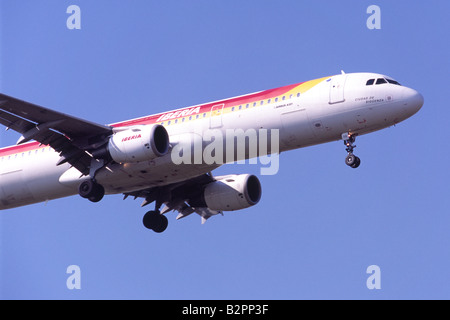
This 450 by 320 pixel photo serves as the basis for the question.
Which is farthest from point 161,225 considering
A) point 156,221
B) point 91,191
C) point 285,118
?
point 285,118

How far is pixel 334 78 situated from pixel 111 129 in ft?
36.2

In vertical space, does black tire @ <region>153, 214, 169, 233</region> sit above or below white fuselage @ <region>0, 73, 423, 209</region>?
below

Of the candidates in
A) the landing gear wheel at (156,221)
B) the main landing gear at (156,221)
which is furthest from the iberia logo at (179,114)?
the landing gear wheel at (156,221)

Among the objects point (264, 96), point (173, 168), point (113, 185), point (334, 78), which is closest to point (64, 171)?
point (113, 185)

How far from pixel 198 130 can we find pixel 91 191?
19.8 feet

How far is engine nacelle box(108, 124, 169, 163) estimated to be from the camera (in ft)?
142

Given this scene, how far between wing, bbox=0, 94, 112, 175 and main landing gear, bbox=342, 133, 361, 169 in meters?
11.4

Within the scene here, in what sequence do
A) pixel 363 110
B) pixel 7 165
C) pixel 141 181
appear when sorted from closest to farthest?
1. pixel 363 110
2. pixel 141 181
3. pixel 7 165

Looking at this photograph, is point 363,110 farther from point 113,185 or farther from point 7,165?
point 7,165

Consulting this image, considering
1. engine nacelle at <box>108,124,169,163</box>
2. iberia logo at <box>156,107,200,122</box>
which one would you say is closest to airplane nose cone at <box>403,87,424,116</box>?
iberia logo at <box>156,107,200,122</box>

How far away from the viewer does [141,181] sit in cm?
4606

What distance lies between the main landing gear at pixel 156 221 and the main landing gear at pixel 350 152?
40.9 ft

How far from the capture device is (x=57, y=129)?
45531 mm

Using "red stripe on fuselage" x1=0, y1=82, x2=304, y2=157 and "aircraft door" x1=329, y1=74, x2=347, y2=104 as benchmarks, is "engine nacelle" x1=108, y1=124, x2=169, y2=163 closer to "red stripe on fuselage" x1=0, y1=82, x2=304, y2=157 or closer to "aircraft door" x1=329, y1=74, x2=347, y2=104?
"red stripe on fuselage" x1=0, y1=82, x2=304, y2=157
